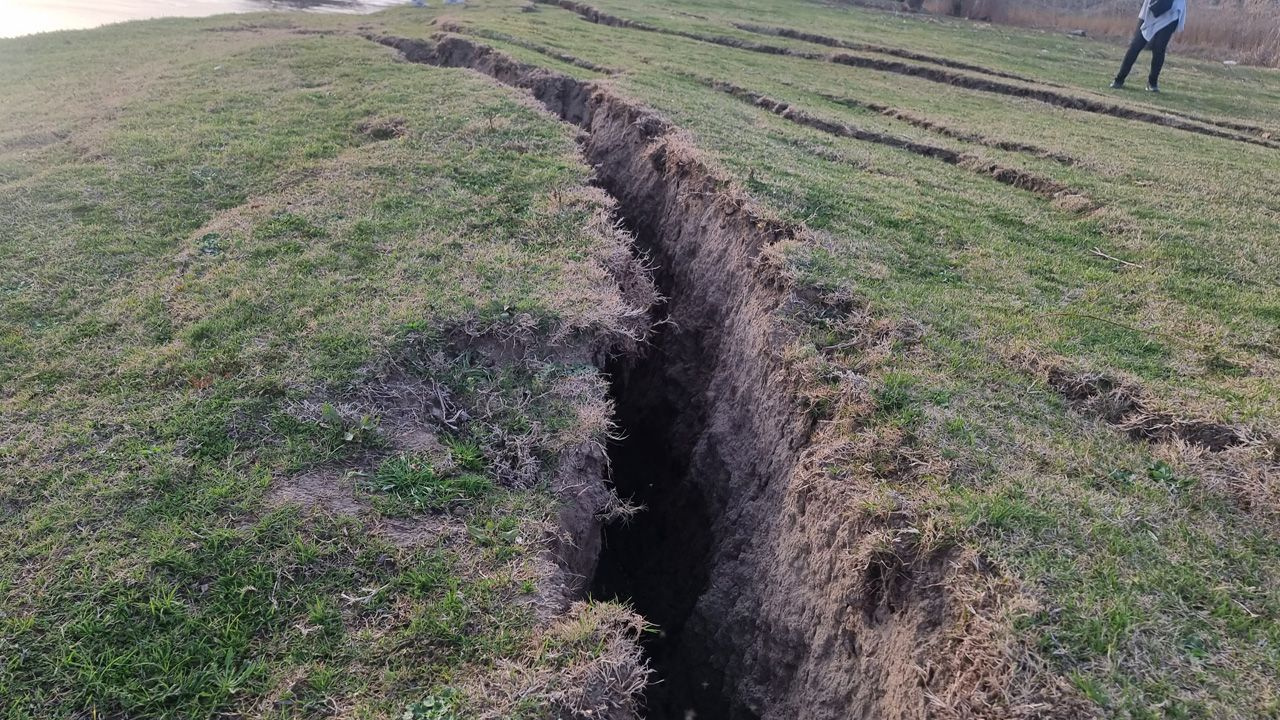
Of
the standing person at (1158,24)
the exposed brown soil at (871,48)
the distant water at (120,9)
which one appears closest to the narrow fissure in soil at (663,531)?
the standing person at (1158,24)

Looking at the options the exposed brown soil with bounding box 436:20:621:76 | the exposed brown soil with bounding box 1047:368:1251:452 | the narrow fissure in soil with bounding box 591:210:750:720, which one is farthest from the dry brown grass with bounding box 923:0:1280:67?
the narrow fissure in soil with bounding box 591:210:750:720

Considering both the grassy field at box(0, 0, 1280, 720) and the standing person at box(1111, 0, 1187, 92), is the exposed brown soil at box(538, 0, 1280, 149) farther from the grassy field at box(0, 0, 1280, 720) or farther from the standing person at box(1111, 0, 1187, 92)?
the grassy field at box(0, 0, 1280, 720)

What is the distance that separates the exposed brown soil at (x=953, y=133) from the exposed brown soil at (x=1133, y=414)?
5.87 m

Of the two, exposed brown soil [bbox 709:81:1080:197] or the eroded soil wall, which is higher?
exposed brown soil [bbox 709:81:1080:197]

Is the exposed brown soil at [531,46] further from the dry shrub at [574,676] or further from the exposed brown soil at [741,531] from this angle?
the dry shrub at [574,676]

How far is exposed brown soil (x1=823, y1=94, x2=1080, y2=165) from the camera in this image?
30.8ft

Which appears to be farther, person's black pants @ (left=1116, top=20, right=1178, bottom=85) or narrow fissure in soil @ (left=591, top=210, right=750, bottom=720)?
person's black pants @ (left=1116, top=20, right=1178, bottom=85)

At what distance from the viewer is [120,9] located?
25891mm

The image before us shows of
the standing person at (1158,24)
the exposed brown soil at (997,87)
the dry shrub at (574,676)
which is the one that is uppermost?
the standing person at (1158,24)

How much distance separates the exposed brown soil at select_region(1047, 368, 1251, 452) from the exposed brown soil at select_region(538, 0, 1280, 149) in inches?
401

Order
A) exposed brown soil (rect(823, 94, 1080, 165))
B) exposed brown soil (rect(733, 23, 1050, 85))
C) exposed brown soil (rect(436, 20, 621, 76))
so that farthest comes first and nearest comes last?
exposed brown soil (rect(733, 23, 1050, 85)), exposed brown soil (rect(436, 20, 621, 76)), exposed brown soil (rect(823, 94, 1080, 165))

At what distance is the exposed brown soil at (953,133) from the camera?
939 centimetres

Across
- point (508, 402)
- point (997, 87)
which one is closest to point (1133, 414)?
point (508, 402)

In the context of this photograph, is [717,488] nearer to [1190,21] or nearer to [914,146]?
[914,146]
